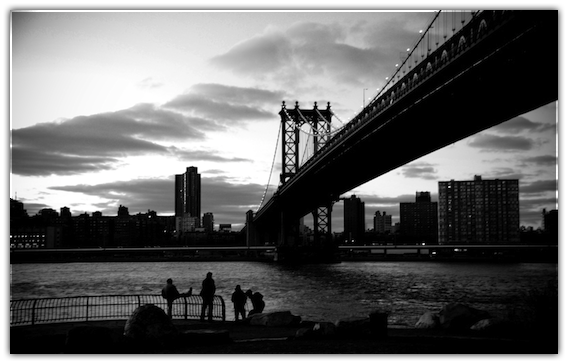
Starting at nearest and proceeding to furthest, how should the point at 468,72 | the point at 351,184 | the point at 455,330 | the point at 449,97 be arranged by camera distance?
the point at 455,330, the point at 468,72, the point at 449,97, the point at 351,184

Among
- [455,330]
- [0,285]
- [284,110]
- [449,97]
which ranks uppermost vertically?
[284,110]

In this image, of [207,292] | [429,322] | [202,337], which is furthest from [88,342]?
[429,322]

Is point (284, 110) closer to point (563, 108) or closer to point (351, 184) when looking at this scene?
point (351, 184)

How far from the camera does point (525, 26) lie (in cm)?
2744

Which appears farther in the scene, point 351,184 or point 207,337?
point 351,184

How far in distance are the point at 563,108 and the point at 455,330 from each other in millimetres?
7993

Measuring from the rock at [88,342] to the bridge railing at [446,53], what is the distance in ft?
73.3

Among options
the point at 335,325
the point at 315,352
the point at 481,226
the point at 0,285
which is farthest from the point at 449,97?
the point at 481,226

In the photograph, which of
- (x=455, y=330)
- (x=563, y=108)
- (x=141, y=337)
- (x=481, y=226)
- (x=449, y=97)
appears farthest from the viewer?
(x=481, y=226)

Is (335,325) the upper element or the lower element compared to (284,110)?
lower

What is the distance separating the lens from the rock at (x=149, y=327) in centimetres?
1410

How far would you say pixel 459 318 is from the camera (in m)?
19.0

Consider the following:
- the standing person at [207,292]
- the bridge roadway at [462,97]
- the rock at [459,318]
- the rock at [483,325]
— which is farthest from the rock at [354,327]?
the bridge roadway at [462,97]

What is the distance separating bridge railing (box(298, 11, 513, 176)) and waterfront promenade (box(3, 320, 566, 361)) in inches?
699
